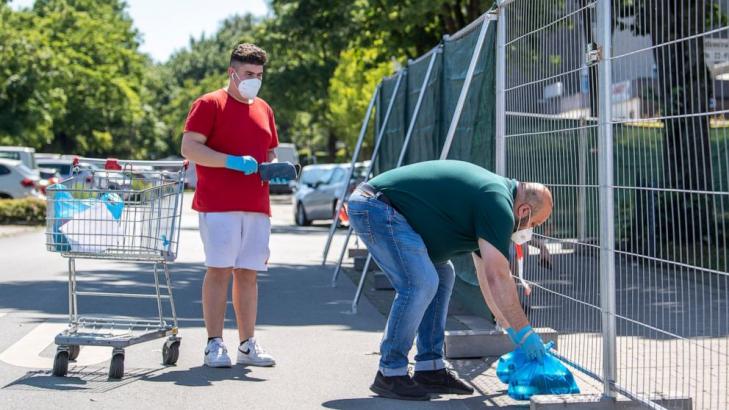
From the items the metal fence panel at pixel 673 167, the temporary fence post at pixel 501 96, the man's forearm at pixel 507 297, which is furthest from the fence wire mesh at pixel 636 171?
the man's forearm at pixel 507 297

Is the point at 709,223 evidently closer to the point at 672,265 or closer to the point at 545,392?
the point at 672,265

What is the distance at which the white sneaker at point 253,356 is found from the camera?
7195mm

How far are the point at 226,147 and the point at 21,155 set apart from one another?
88.0 ft

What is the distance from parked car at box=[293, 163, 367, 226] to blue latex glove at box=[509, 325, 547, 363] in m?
21.6

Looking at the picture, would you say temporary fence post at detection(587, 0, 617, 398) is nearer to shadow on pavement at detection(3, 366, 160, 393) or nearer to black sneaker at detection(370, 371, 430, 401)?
black sneaker at detection(370, 371, 430, 401)

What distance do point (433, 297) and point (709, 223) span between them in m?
1.95

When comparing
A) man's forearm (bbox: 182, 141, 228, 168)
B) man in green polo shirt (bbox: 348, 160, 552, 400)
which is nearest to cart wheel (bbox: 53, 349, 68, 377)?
man's forearm (bbox: 182, 141, 228, 168)

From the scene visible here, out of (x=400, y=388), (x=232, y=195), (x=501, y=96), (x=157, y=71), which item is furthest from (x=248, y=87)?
(x=157, y=71)

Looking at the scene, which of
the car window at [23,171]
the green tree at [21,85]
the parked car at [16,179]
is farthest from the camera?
the green tree at [21,85]

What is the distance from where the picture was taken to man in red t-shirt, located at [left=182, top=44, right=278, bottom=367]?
23.1 feet

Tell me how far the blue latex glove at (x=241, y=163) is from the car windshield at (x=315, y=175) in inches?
834

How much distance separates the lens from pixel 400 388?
6.21 meters

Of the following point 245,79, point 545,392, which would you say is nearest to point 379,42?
point 245,79

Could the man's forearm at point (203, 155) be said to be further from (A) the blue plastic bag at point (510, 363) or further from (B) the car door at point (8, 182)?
(B) the car door at point (8, 182)
